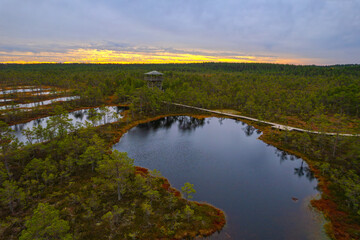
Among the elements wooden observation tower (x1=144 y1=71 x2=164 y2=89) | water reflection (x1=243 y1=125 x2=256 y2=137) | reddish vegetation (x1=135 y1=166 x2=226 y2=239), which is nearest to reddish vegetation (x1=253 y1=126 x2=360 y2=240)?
reddish vegetation (x1=135 y1=166 x2=226 y2=239)

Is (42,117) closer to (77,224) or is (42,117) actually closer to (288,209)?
(77,224)

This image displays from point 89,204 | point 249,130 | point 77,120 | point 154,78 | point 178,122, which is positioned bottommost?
point 77,120

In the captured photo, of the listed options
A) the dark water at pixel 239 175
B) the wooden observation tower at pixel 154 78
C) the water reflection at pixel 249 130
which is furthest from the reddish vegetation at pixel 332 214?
the wooden observation tower at pixel 154 78

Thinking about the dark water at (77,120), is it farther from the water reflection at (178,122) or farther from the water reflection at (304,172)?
the water reflection at (304,172)

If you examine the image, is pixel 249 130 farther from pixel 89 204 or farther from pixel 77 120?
pixel 77 120

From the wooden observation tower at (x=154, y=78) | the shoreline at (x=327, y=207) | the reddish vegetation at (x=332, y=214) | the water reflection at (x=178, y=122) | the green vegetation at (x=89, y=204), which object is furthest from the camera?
the wooden observation tower at (x=154, y=78)

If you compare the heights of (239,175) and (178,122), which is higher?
(178,122)

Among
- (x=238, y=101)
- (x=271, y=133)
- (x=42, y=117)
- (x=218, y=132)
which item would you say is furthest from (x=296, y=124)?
(x=42, y=117)

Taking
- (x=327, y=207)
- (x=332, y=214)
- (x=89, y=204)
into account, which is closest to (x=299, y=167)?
(x=327, y=207)

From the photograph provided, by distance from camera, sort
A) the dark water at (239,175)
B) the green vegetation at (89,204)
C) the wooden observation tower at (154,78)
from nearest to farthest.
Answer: the green vegetation at (89,204), the dark water at (239,175), the wooden observation tower at (154,78)
